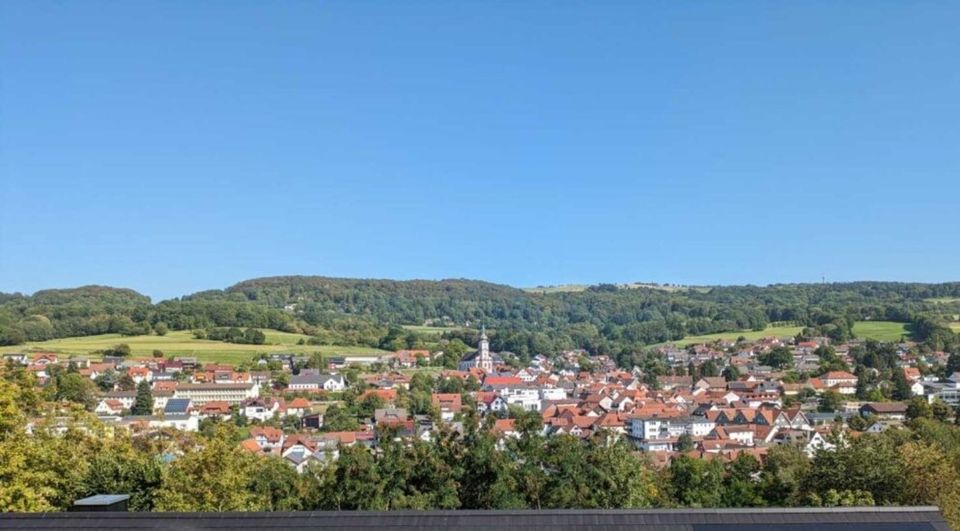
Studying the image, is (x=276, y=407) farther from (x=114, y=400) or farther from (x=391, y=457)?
(x=391, y=457)

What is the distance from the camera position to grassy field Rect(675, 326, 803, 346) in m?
133

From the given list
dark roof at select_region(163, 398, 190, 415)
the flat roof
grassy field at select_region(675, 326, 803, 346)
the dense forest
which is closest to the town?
dark roof at select_region(163, 398, 190, 415)

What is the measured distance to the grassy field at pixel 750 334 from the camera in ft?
436

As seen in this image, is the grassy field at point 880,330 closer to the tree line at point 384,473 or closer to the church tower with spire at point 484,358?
the church tower with spire at point 484,358

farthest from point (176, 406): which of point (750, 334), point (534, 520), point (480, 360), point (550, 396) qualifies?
point (750, 334)

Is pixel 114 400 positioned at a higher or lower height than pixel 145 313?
lower

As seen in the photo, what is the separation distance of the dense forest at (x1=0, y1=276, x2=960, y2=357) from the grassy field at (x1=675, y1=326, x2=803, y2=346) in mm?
3069

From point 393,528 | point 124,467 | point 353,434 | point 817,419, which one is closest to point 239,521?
point 393,528

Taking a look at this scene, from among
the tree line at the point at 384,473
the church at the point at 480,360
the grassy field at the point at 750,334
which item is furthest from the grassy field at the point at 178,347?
the tree line at the point at 384,473

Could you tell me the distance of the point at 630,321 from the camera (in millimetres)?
195125

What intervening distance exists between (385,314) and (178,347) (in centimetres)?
8262

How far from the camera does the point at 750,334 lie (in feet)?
454

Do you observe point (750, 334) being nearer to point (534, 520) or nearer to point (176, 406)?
point (176, 406)

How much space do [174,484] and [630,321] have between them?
605 feet
